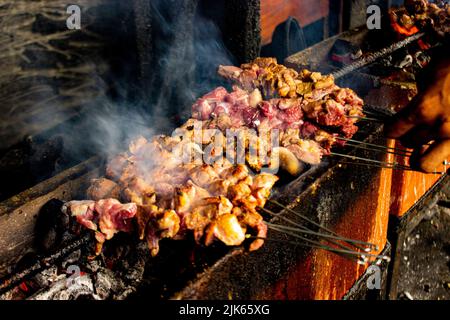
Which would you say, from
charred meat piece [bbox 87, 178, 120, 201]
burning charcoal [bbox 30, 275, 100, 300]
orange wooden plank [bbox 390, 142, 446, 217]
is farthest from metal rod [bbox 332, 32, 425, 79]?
burning charcoal [bbox 30, 275, 100, 300]

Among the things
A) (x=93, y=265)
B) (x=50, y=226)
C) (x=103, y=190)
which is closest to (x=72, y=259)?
(x=93, y=265)

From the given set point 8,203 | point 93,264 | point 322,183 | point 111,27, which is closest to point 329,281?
point 322,183

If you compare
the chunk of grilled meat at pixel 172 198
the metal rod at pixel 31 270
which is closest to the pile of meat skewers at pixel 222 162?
the chunk of grilled meat at pixel 172 198

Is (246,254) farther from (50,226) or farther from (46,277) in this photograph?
(50,226)

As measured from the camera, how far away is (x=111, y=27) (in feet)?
22.5

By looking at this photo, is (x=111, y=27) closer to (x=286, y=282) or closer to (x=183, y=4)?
(x=183, y=4)

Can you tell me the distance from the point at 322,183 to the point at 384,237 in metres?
1.87

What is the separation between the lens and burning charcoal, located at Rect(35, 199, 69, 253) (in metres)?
3.04

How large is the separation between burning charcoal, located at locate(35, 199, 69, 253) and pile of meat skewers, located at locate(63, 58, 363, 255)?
5.6 inches

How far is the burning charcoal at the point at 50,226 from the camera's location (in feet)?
9.98

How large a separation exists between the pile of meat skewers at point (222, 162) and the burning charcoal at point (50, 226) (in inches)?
5.6

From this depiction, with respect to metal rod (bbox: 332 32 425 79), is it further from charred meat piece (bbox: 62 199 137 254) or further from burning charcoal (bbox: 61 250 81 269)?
burning charcoal (bbox: 61 250 81 269)

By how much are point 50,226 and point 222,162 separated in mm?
1441

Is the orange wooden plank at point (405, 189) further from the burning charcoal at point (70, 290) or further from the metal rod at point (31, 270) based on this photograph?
the metal rod at point (31, 270)
